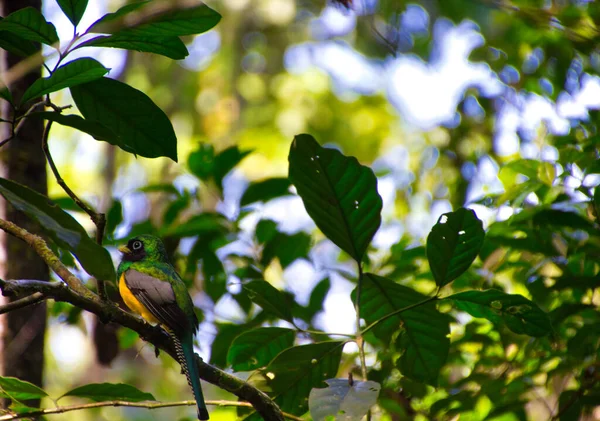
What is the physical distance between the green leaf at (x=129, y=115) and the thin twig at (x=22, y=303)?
530 mm

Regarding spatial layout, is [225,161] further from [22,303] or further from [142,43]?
[22,303]

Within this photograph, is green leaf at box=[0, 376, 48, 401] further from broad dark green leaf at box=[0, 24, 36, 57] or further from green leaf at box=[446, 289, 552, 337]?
green leaf at box=[446, 289, 552, 337]

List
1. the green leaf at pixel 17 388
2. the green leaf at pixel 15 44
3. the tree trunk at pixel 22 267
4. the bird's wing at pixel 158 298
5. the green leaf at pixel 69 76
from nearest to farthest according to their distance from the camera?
the green leaf at pixel 69 76 → the green leaf at pixel 15 44 → the green leaf at pixel 17 388 → the tree trunk at pixel 22 267 → the bird's wing at pixel 158 298

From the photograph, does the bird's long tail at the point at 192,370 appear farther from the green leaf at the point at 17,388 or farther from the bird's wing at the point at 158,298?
the green leaf at the point at 17,388

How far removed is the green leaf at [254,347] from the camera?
2186 millimetres

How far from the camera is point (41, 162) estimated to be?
2.54 metres

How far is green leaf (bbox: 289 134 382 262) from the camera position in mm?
1939

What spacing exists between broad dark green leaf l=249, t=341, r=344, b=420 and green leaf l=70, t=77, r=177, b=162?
73 cm

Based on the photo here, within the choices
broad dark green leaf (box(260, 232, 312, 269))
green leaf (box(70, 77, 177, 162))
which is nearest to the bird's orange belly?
broad dark green leaf (box(260, 232, 312, 269))

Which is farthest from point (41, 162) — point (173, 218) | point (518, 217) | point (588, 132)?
point (588, 132)

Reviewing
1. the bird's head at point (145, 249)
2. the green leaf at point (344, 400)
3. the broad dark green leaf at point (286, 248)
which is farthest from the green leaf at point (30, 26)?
the broad dark green leaf at point (286, 248)

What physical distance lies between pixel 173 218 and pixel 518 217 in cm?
181

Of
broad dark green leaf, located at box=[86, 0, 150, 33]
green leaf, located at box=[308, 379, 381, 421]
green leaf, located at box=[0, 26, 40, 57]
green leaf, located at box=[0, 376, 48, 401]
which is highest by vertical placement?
green leaf, located at box=[0, 26, 40, 57]

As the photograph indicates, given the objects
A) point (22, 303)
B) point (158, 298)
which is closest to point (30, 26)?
point (22, 303)
